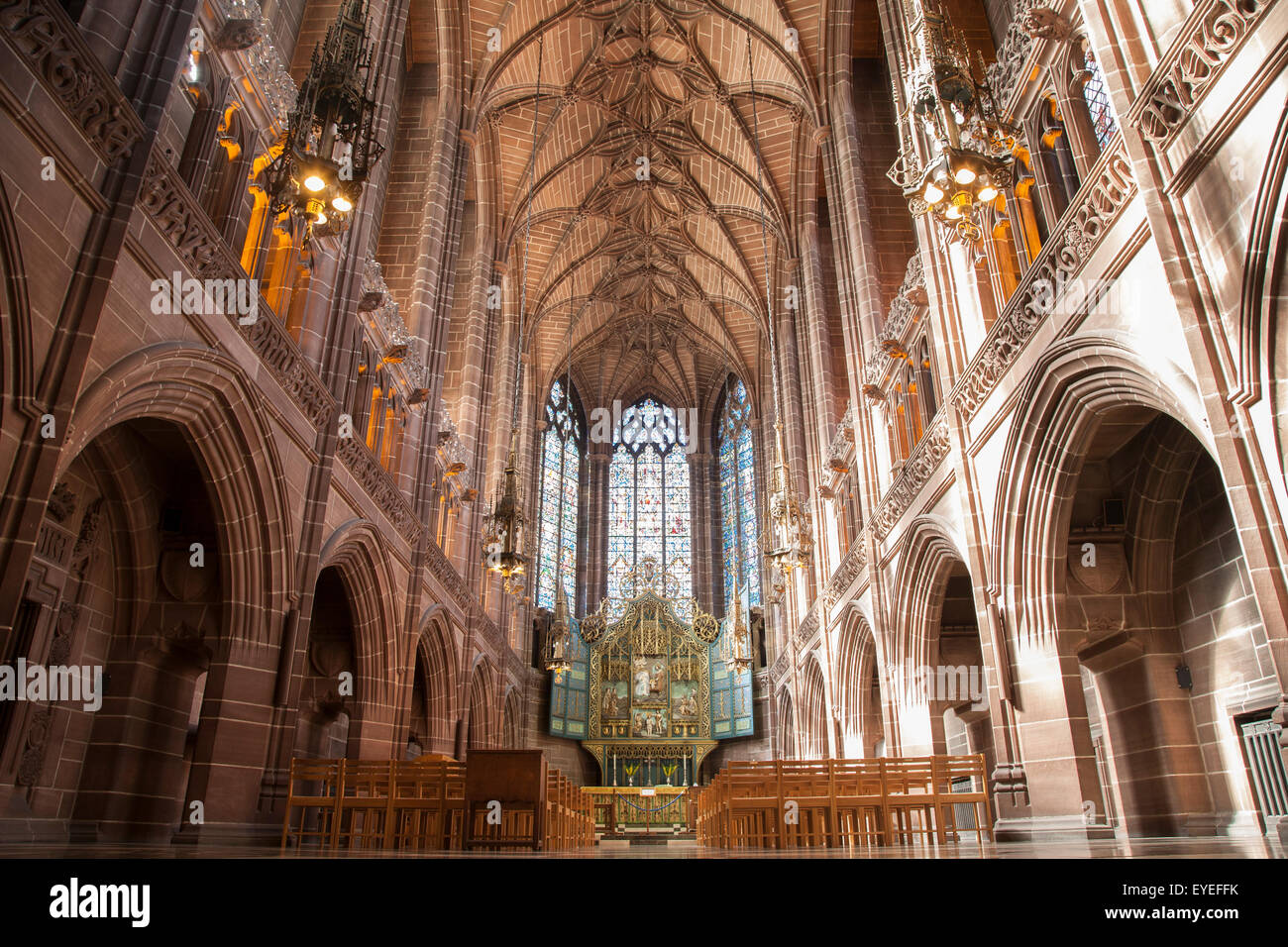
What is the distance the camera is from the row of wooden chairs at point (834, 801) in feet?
27.0

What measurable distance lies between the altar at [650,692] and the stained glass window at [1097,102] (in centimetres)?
1898

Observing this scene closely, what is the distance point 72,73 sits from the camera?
5.57m

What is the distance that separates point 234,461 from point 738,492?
24.2m

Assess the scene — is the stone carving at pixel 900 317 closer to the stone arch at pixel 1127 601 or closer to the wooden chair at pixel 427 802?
the stone arch at pixel 1127 601

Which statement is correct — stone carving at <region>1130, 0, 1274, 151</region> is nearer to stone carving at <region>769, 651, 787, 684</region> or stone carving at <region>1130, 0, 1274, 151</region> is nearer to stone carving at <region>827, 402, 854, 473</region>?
stone carving at <region>827, 402, 854, 473</region>

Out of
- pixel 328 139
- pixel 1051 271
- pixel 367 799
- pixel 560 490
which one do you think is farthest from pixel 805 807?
pixel 560 490

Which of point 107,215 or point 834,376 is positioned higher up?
point 834,376

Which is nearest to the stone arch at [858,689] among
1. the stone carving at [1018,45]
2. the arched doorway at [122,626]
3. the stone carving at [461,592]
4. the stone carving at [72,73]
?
the stone carving at [461,592]

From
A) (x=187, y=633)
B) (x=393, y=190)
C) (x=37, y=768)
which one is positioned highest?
(x=393, y=190)

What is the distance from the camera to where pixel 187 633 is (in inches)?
352

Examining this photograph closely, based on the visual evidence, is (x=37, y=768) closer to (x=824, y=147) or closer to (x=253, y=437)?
(x=253, y=437)

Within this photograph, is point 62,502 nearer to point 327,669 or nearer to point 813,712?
point 327,669
